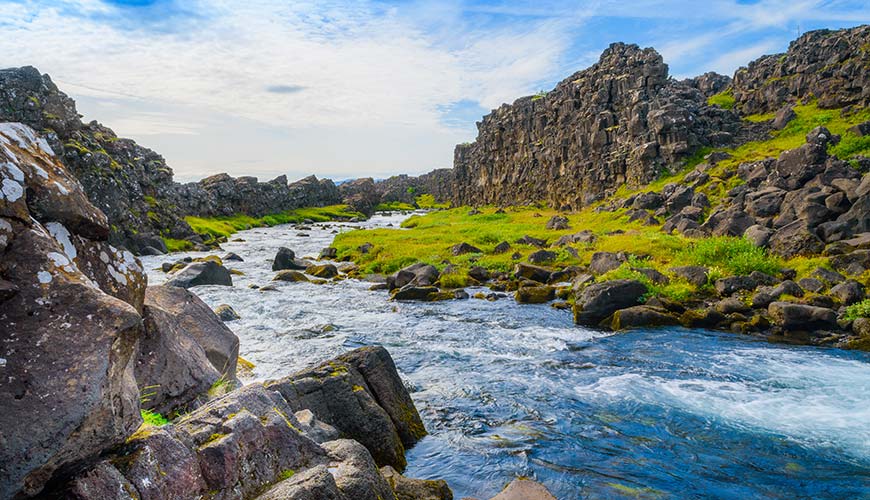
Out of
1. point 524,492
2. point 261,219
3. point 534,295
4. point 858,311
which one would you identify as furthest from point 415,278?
point 261,219

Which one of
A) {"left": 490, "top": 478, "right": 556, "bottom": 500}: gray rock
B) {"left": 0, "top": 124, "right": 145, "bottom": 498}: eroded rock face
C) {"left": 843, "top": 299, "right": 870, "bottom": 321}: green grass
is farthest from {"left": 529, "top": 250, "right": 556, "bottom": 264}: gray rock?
{"left": 0, "top": 124, "right": 145, "bottom": 498}: eroded rock face

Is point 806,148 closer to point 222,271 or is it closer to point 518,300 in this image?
point 518,300

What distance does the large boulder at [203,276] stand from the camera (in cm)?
3638

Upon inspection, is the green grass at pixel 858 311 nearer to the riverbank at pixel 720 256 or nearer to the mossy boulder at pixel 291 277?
A: the riverbank at pixel 720 256

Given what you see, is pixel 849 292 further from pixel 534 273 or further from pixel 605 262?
pixel 534 273

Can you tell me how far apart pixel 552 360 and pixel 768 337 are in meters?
10.3

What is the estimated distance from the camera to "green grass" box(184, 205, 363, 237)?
3556 inches

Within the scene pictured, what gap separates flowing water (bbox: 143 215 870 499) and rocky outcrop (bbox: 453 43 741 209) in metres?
52.9

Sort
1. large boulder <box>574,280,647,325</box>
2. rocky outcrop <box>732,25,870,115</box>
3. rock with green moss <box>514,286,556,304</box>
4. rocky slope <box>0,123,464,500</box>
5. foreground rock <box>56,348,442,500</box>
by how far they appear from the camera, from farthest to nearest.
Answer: rocky outcrop <box>732,25,870,115</box> < rock with green moss <box>514,286,556,304</box> < large boulder <box>574,280,647,325</box> < foreground rock <box>56,348,442,500</box> < rocky slope <box>0,123,464,500</box>

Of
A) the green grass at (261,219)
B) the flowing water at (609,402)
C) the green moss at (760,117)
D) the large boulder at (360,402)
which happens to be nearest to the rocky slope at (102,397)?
the large boulder at (360,402)

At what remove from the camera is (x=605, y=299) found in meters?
27.6

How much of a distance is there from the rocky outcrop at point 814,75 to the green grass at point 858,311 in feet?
179

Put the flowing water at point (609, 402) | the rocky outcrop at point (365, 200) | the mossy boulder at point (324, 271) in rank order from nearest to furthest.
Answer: the flowing water at point (609, 402), the mossy boulder at point (324, 271), the rocky outcrop at point (365, 200)

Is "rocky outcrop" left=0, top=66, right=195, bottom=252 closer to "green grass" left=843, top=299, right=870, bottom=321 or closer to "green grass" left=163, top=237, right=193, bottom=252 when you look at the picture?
"green grass" left=163, top=237, right=193, bottom=252
